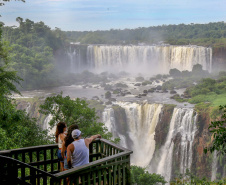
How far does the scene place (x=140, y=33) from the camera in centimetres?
5469

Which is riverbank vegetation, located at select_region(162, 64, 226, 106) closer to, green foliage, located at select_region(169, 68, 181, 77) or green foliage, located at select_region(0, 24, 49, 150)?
green foliage, located at select_region(169, 68, 181, 77)

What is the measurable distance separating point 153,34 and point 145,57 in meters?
14.0

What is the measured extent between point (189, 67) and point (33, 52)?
56.2ft

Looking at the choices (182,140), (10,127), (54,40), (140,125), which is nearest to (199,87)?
(140,125)

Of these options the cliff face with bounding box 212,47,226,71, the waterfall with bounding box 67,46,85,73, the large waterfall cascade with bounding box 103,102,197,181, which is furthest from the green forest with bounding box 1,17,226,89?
the large waterfall cascade with bounding box 103,102,197,181

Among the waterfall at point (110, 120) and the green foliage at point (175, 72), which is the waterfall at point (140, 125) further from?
the green foliage at point (175, 72)

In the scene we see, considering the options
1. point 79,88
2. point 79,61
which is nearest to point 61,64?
point 79,61

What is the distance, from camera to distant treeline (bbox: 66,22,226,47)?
1932 inches

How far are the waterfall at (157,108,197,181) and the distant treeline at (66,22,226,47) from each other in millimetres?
24480

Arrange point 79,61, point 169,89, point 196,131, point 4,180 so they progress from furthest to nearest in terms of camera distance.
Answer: point 79,61 → point 169,89 → point 196,131 → point 4,180

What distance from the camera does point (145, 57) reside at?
40.9 meters

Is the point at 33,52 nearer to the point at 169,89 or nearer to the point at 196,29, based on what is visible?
the point at 169,89

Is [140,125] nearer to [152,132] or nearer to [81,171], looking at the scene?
[152,132]

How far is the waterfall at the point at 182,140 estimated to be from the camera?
2128cm
